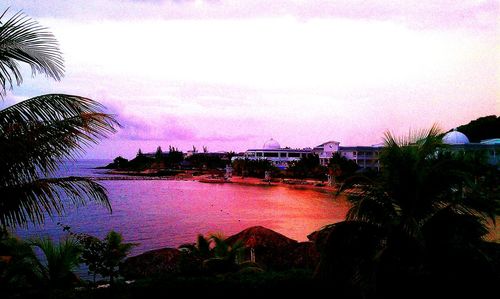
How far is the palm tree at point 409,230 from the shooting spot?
7.15 meters

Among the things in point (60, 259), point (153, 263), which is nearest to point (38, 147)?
point (60, 259)

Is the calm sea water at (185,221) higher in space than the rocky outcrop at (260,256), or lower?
lower

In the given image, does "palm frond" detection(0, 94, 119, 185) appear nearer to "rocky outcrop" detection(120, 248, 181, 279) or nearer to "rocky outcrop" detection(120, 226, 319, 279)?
"rocky outcrop" detection(120, 226, 319, 279)

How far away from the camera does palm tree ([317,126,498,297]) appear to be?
23.5ft

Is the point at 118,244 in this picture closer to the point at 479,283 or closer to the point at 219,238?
the point at 219,238

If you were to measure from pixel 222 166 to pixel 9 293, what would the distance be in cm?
15700

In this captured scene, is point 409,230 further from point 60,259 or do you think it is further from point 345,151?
point 345,151

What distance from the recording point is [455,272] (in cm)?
716

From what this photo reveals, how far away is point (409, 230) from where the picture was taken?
7172 mm

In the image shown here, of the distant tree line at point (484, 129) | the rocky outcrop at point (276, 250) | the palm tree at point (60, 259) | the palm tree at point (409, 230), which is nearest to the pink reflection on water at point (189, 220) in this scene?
the rocky outcrop at point (276, 250)

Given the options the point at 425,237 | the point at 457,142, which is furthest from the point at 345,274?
the point at 457,142

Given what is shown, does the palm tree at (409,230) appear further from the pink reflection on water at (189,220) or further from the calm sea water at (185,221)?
the pink reflection on water at (189,220)

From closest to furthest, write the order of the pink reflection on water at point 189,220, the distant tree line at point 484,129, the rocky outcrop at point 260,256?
the rocky outcrop at point 260,256 → the pink reflection on water at point 189,220 → the distant tree line at point 484,129

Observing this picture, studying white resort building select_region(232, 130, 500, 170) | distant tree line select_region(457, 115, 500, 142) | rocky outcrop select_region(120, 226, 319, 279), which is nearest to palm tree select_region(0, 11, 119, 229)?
rocky outcrop select_region(120, 226, 319, 279)
